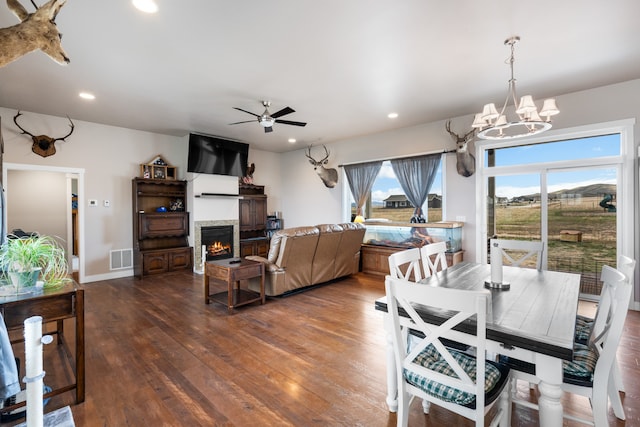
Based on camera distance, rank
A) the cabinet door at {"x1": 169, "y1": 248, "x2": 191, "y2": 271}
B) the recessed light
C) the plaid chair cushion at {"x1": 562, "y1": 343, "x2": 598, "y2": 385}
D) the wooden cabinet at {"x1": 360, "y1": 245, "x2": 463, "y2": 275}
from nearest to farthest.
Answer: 1. the plaid chair cushion at {"x1": 562, "y1": 343, "x2": 598, "y2": 385}
2. the recessed light
3. the wooden cabinet at {"x1": 360, "y1": 245, "x2": 463, "y2": 275}
4. the cabinet door at {"x1": 169, "y1": 248, "x2": 191, "y2": 271}

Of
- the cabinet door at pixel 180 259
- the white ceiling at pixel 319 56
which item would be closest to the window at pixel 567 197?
the white ceiling at pixel 319 56

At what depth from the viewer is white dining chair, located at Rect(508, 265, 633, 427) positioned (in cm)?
147

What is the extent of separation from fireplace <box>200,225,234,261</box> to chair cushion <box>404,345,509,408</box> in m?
5.79

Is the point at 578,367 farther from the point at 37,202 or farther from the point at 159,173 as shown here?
the point at 37,202

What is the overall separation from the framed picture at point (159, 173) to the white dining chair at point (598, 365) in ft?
22.4

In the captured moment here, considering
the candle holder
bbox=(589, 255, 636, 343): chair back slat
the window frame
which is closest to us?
bbox=(589, 255, 636, 343): chair back slat

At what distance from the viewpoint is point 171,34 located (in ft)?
9.30

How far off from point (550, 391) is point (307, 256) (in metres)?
3.57

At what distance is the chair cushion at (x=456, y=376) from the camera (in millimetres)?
1451

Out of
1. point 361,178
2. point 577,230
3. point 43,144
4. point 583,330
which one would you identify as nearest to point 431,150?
point 361,178

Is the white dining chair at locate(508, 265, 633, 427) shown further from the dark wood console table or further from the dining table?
the dark wood console table

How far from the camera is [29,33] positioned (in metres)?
1.87

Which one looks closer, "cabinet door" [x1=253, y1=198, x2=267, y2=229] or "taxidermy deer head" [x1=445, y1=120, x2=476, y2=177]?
"taxidermy deer head" [x1=445, y1=120, x2=476, y2=177]

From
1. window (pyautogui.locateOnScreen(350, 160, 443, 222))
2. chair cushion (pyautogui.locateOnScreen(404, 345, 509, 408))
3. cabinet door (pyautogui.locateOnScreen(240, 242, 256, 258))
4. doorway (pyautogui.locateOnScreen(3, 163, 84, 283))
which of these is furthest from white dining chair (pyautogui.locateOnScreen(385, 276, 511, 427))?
→ doorway (pyautogui.locateOnScreen(3, 163, 84, 283))
